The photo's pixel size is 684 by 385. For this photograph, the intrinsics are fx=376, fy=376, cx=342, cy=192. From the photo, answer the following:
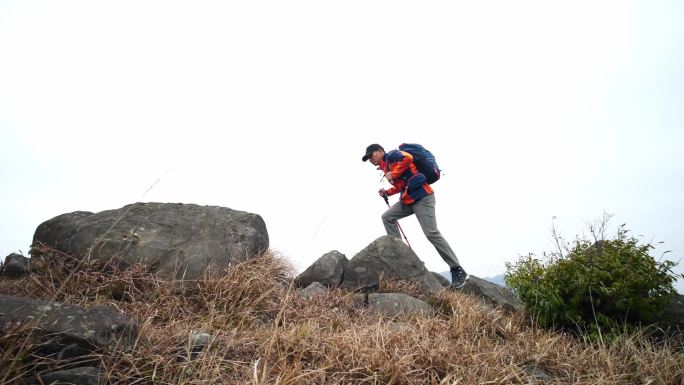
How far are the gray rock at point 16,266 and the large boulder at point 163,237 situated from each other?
0.89 feet

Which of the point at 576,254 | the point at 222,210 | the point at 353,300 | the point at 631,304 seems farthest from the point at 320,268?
the point at 631,304

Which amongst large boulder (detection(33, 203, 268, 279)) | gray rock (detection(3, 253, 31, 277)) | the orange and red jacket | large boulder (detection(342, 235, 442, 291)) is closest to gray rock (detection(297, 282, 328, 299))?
large boulder (detection(342, 235, 442, 291))

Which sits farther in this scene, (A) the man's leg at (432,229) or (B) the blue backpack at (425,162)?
(B) the blue backpack at (425,162)

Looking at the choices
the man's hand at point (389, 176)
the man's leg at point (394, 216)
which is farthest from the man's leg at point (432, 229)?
the man's hand at point (389, 176)

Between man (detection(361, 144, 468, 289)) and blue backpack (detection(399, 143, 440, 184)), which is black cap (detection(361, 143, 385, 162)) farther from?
blue backpack (detection(399, 143, 440, 184))

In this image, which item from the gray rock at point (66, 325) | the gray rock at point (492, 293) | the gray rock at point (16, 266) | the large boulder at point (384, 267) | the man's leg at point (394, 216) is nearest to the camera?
the gray rock at point (66, 325)

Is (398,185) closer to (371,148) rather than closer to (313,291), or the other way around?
(371,148)

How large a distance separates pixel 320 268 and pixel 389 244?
4.36ft

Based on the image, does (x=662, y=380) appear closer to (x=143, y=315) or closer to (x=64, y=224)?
(x=143, y=315)

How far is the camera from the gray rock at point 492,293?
6.49 m

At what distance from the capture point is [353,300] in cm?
532

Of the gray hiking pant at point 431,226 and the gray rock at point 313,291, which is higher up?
the gray hiking pant at point 431,226

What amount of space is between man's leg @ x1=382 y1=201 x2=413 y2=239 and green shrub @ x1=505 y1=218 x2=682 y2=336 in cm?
261

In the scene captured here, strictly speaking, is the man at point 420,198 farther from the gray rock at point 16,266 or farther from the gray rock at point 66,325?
the gray rock at point 16,266
